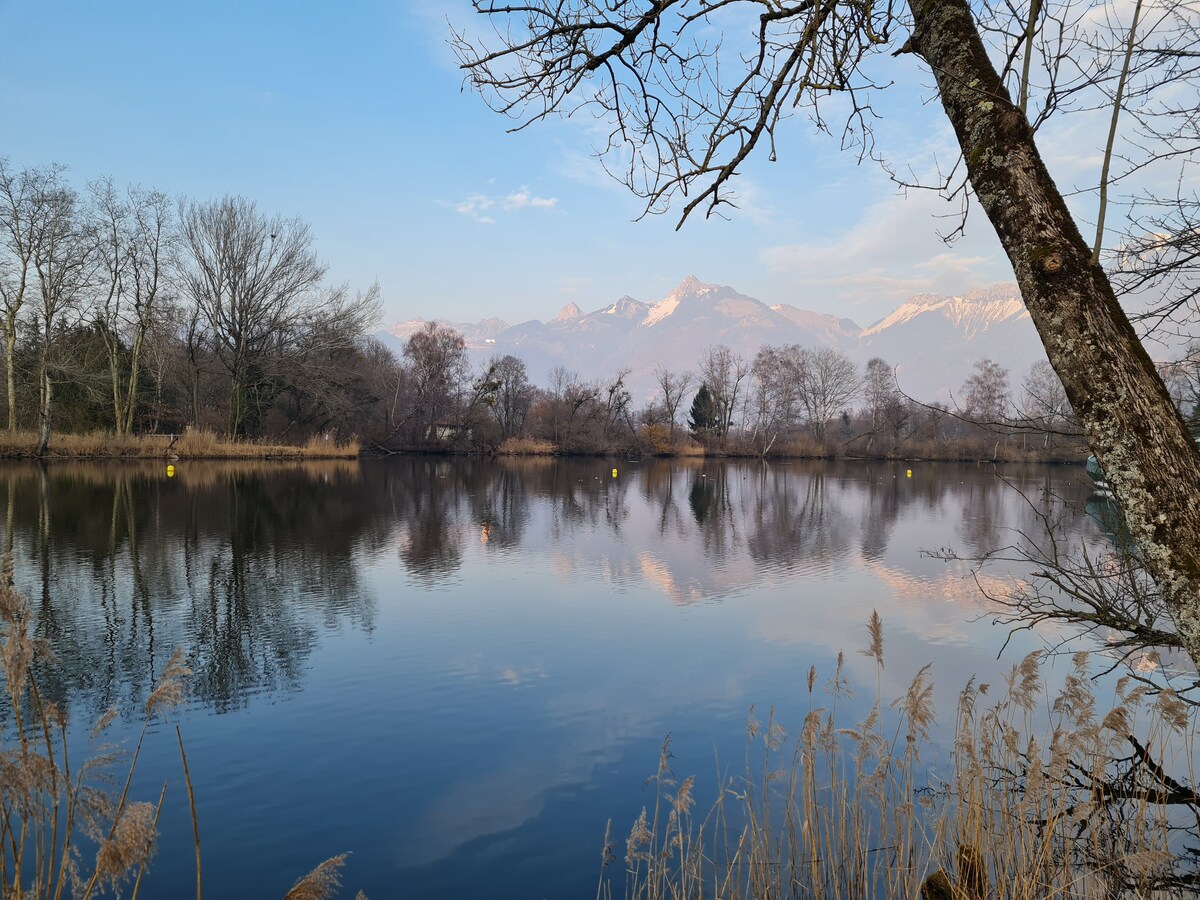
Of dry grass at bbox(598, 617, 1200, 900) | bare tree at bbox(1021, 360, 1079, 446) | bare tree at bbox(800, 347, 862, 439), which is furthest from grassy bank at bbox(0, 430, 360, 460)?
bare tree at bbox(800, 347, 862, 439)

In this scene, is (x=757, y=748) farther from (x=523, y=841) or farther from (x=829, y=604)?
(x=829, y=604)

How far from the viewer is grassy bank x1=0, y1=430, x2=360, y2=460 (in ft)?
110

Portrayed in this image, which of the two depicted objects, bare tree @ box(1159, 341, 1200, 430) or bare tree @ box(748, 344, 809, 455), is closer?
bare tree @ box(1159, 341, 1200, 430)

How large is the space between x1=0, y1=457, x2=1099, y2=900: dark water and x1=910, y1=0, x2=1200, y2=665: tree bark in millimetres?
4012

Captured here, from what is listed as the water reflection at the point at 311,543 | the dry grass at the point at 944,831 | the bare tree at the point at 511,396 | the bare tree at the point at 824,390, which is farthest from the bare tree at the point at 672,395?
the dry grass at the point at 944,831

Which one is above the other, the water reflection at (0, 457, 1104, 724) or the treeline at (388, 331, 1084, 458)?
the treeline at (388, 331, 1084, 458)

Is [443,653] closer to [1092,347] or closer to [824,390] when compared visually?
[1092,347]

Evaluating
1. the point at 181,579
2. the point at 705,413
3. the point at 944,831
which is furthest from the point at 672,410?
the point at 944,831

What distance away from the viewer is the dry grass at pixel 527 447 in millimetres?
65688

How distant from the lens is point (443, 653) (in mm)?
9320

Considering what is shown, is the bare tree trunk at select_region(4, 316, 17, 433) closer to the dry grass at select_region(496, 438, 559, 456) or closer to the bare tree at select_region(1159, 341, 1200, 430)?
the dry grass at select_region(496, 438, 559, 456)

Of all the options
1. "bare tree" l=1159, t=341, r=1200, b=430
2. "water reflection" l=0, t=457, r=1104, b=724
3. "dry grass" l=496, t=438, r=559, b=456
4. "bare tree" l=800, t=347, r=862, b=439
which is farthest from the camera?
"bare tree" l=800, t=347, r=862, b=439

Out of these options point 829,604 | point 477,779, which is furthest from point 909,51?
point 829,604

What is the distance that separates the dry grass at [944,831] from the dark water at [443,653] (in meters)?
0.77
